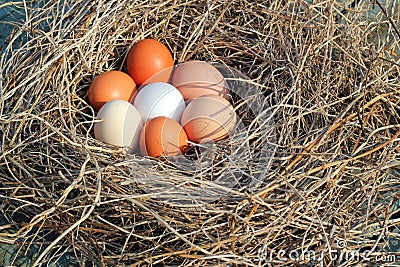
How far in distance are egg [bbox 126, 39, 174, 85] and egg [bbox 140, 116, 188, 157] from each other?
8.2 inches

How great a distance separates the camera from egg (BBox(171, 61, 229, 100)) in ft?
5.60

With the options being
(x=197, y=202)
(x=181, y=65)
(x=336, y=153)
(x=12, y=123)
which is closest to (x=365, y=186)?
(x=336, y=153)

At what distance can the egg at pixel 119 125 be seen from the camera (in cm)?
158

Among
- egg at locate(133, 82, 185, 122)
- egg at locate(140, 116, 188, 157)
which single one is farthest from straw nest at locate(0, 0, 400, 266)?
egg at locate(133, 82, 185, 122)

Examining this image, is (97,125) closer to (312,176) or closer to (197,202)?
(197,202)

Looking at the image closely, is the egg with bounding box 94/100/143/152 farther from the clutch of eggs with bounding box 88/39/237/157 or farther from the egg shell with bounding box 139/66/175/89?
the egg shell with bounding box 139/66/175/89

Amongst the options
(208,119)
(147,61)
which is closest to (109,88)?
(147,61)

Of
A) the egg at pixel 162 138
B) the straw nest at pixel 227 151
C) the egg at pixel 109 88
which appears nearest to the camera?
the straw nest at pixel 227 151

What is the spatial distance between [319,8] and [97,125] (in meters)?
0.79

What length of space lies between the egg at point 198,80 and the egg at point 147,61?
0.19ft

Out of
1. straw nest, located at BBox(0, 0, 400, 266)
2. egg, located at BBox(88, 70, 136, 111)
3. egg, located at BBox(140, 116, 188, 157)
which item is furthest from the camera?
egg, located at BBox(88, 70, 136, 111)

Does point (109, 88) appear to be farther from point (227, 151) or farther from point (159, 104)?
point (227, 151)

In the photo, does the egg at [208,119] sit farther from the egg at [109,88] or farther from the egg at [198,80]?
the egg at [109,88]

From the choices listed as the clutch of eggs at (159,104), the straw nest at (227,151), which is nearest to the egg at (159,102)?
the clutch of eggs at (159,104)
